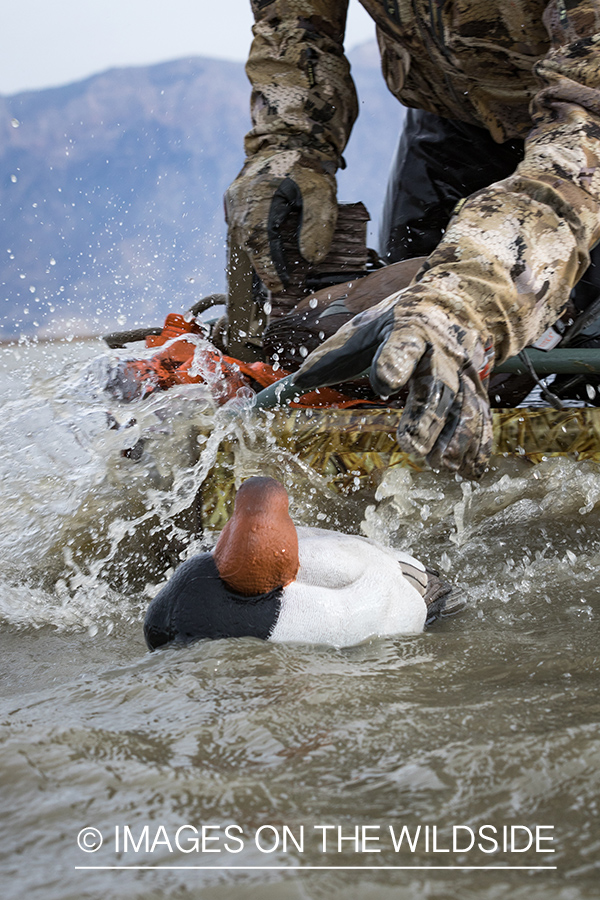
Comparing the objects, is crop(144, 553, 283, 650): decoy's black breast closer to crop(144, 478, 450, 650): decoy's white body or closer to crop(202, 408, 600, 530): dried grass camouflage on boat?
crop(144, 478, 450, 650): decoy's white body

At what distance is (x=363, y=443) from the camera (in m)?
1.41

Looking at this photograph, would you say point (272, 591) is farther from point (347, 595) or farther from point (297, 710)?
point (297, 710)

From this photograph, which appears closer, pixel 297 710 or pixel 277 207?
pixel 297 710

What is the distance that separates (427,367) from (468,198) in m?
Result: 0.42

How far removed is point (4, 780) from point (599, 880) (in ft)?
1.42

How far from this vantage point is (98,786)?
0.57 metres

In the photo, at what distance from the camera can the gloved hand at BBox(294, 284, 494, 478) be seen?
0.86 m

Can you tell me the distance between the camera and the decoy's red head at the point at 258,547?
883mm

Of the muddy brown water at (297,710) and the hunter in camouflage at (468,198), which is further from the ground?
the hunter in camouflage at (468,198)

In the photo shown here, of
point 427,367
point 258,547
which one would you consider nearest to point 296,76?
point 427,367

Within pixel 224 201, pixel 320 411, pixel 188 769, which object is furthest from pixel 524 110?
pixel 188 769

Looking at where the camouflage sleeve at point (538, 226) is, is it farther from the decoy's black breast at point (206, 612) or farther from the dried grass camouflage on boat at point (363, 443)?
the decoy's black breast at point (206, 612)

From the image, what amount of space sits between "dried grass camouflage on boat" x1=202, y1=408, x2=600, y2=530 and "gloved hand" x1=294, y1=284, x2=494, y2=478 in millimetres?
421

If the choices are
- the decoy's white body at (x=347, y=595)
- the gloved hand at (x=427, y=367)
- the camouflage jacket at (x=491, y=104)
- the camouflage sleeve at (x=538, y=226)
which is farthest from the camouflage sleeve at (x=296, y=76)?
the decoy's white body at (x=347, y=595)
